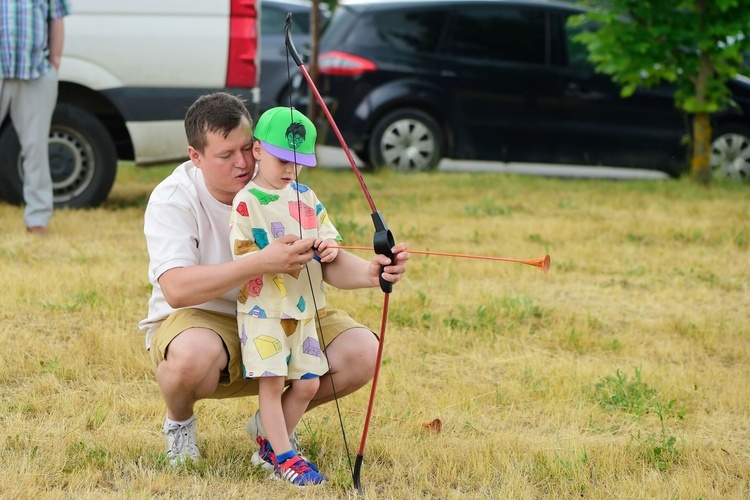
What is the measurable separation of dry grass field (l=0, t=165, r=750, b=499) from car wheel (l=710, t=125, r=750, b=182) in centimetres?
283

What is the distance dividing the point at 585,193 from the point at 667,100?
1764 millimetres

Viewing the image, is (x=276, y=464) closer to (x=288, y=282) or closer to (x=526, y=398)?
(x=288, y=282)

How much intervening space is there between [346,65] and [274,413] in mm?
7474

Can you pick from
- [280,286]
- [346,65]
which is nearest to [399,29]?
[346,65]

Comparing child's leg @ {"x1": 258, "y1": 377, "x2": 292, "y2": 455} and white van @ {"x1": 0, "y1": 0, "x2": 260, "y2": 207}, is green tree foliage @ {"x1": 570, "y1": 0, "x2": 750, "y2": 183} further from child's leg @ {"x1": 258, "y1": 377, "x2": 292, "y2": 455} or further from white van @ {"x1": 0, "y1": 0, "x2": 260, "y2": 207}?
child's leg @ {"x1": 258, "y1": 377, "x2": 292, "y2": 455}

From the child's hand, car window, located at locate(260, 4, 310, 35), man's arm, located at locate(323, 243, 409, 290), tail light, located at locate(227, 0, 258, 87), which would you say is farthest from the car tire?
car window, located at locate(260, 4, 310, 35)

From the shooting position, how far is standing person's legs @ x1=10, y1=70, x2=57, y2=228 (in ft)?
21.5

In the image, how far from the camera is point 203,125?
10.5 feet

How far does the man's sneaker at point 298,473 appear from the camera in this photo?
3.24 metres

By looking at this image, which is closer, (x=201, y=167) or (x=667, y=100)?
(x=201, y=167)

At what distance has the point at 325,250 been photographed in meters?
3.09

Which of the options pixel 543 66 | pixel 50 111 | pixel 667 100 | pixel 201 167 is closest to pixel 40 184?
pixel 50 111

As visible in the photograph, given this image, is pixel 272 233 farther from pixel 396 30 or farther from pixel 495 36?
pixel 495 36

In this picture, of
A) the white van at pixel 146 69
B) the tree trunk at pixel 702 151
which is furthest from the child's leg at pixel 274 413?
the tree trunk at pixel 702 151
